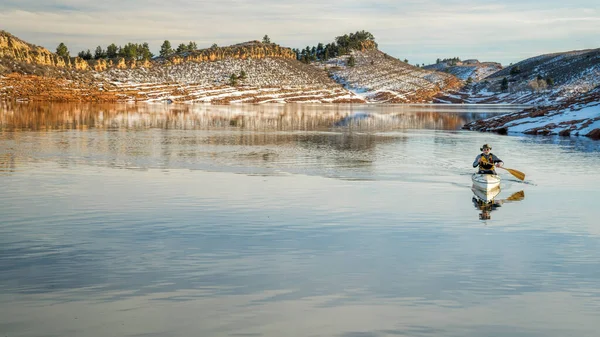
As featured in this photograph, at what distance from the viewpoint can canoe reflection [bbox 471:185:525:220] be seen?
29.0 metres

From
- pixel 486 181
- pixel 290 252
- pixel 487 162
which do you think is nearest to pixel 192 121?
pixel 487 162

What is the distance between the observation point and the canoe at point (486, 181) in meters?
35.1

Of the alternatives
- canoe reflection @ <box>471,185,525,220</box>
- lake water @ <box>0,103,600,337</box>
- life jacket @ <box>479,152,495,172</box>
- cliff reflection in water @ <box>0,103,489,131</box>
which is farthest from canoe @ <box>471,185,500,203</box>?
cliff reflection in water @ <box>0,103,489,131</box>

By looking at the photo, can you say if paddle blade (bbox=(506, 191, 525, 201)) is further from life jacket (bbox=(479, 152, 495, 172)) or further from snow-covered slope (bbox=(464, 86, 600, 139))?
snow-covered slope (bbox=(464, 86, 600, 139))

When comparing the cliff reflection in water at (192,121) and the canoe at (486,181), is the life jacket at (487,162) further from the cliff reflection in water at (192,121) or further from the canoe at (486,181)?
the cliff reflection in water at (192,121)

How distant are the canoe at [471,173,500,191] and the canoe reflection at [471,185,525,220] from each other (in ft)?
→ 0.68

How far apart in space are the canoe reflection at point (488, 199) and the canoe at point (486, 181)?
0.21 meters

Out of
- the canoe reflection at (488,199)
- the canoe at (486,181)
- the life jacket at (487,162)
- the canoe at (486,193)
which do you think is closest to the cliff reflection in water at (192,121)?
the life jacket at (487,162)

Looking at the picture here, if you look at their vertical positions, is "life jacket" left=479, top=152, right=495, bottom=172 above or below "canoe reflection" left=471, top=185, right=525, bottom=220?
above

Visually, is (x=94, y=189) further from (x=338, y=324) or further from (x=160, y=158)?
(x=338, y=324)

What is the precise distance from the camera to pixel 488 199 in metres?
32.5

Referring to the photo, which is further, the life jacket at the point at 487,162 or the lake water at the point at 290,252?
the life jacket at the point at 487,162

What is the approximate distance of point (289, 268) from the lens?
18.6 metres

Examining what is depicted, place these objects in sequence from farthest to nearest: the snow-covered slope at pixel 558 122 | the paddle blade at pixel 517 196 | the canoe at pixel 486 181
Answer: the snow-covered slope at pixel 558 122 → the canoe at pixel 486 181 → the paddle blade at pixel 517 196
